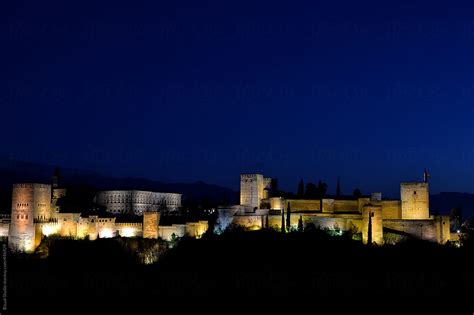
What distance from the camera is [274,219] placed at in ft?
177

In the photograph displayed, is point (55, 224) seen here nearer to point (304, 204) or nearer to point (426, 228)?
point (304, 204)

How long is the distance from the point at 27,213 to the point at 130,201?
1826 cm

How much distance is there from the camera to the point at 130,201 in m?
71.0

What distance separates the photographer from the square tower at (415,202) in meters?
52.7

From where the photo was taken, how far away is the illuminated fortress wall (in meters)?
70.5

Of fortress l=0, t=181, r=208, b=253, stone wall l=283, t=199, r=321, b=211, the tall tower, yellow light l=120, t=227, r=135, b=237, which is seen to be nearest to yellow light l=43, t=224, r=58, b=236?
fortress l=0, t=181, r=208, b=253

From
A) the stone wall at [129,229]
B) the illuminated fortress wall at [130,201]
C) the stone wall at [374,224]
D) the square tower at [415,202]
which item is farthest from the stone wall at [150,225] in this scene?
the square tower at [415,202]

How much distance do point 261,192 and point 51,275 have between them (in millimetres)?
22430

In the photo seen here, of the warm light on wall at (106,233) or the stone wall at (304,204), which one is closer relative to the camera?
the warm light on wall at (106,233)

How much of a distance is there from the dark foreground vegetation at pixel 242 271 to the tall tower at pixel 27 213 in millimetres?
1991

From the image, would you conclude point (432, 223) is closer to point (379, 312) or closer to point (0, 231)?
point (379, 312)

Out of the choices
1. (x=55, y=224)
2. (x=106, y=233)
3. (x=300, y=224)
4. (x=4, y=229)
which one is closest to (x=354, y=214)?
(x=300, y=224)

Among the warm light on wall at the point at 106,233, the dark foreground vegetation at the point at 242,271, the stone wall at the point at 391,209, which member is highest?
the stone wall at the point at 391,209

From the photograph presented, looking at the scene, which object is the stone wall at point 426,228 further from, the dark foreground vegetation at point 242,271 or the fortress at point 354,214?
the dark foreground vegetation at point 242,271
